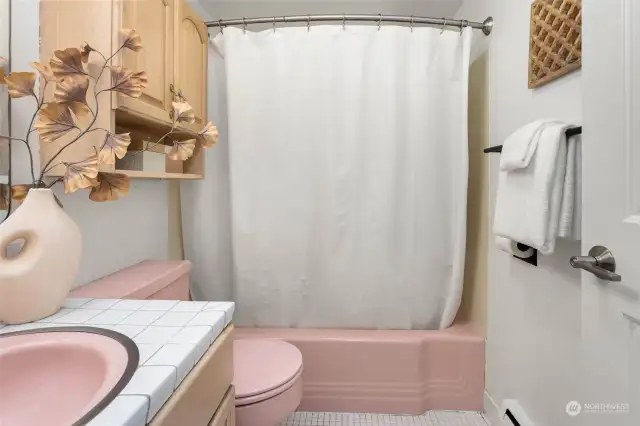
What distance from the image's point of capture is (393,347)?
182 centimetres

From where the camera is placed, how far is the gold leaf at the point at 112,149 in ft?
3.22

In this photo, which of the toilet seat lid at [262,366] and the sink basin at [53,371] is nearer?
the sink basin at [53,371]

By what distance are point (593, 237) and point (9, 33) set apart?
1.52 metres

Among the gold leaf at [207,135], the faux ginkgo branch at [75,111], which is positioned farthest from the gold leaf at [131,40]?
the gold leaf at [207,135]

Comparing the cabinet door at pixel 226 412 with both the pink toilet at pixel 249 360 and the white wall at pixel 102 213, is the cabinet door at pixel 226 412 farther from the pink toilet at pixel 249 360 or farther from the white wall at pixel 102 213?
the white wall at pixel 102 213

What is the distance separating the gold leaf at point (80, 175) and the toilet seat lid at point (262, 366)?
78 cm

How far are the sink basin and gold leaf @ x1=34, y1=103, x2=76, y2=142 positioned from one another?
1.53ft

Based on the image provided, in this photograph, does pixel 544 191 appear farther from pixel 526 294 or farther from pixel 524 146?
pixel 526 294

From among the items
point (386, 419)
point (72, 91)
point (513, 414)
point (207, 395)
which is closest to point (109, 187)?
point (72, 91)

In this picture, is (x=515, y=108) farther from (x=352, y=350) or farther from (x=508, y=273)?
(x=352, y=350)

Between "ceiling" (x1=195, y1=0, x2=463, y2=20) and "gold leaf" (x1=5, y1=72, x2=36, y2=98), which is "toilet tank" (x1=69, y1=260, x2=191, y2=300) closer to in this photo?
"gold leaf" (x1=5, y1=72, x2=36, y2=98)

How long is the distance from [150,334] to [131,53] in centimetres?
83

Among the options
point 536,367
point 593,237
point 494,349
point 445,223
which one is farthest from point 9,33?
point 494,349

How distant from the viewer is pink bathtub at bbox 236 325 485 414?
1.82m
